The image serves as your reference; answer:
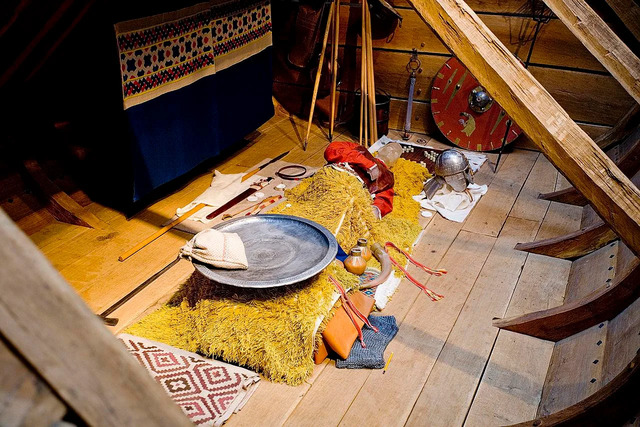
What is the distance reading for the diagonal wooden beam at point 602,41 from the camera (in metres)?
2.26

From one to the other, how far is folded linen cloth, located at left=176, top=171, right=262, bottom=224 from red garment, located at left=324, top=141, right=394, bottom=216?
2.46 feet

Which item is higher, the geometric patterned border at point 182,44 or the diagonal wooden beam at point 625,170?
the geometric patterned border at point 182,44

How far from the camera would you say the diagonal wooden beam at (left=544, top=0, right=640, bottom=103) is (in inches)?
89.0

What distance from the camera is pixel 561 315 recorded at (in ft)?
7.80

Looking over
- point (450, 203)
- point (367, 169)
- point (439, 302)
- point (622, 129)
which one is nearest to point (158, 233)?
point (367, 169)

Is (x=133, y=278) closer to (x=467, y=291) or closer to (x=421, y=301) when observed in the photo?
(x=421, y=301)

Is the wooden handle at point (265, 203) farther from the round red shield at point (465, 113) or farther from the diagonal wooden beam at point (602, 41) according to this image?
the diagonal wooden beam at point (602, 41)

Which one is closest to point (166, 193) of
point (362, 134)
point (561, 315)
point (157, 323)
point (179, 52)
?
point (179, 52)

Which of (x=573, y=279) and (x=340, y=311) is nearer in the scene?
(x=340, y=311)

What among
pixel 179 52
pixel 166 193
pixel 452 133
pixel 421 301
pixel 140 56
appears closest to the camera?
pixel 421 301

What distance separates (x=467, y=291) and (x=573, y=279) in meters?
0.62

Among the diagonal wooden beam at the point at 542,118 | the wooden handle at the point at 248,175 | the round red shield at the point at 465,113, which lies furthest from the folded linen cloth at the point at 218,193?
the diagonal wooden beam at the point at 542,118

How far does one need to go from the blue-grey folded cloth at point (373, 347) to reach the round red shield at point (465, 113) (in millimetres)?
2474

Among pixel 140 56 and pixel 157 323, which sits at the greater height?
pixel 140 56
